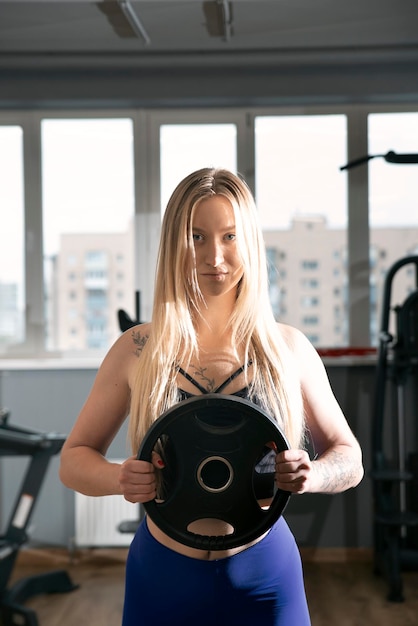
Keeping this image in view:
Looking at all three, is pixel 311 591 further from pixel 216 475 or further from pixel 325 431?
pixel 216 475

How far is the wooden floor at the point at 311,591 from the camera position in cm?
302

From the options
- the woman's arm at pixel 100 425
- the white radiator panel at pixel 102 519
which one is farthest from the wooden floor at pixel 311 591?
the woman's arm at pixel 100 425

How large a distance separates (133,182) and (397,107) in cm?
151

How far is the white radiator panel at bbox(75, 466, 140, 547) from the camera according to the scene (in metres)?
3.74

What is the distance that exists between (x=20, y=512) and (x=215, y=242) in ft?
7.37

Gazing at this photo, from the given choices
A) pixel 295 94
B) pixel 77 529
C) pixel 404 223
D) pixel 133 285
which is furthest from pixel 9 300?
pixel 404 223

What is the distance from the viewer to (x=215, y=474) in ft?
3.56

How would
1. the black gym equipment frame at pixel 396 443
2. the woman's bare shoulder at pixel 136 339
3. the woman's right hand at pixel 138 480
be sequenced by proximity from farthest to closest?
the black gym equipment frame at pixel 396 443
the woman's bare shoulder at pixel 136 339
the woman's right hand at pixel 138 480

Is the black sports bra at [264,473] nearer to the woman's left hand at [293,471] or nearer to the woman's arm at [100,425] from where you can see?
the woman's left hand at [293,471]

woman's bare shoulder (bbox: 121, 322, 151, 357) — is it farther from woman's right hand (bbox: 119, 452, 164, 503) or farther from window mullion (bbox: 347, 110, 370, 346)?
window mullion (bbox: 347, 110, 370, 346)

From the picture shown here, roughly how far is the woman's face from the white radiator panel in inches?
109

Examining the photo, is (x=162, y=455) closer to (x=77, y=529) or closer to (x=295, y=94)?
(x=77, y=529)

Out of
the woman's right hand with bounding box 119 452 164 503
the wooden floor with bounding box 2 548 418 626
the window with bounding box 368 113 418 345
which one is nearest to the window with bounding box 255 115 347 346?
the window with bounding box 368 113 418 345

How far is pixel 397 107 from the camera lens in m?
3.99
